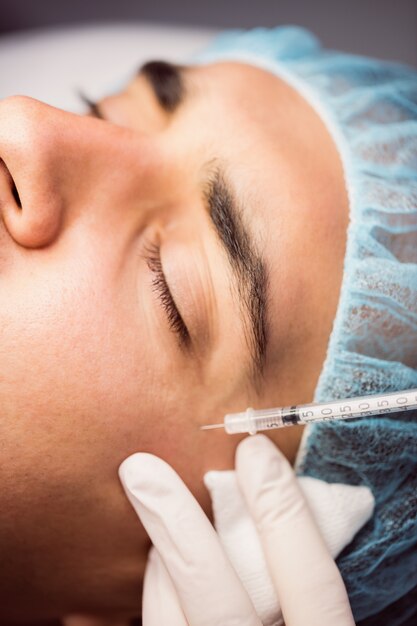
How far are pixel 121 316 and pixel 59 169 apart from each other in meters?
0.24

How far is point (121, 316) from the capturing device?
0.91m

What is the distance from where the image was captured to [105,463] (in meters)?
0.93

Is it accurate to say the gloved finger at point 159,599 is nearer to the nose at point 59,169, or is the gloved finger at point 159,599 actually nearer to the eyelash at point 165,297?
the eyelash at point 165,297

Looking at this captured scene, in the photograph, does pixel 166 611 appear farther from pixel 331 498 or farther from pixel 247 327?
pixel 247 327

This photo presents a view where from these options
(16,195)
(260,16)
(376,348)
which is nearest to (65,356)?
(16,195)

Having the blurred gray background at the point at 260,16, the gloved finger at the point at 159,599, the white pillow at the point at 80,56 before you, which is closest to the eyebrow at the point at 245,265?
the gloved finger at the point at 159,599

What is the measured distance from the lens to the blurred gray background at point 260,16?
2.00m

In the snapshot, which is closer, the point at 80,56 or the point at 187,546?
the point at 187,546

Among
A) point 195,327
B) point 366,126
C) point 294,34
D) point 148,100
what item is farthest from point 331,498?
point 294,34

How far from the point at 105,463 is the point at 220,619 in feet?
0.94

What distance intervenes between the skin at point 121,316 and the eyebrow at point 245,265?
15mm

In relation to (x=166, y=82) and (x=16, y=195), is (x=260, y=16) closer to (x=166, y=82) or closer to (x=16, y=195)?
(x=166, y=82)

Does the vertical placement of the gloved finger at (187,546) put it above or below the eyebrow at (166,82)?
below

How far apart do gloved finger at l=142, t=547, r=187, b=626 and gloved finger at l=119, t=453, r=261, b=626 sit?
0.10ft
